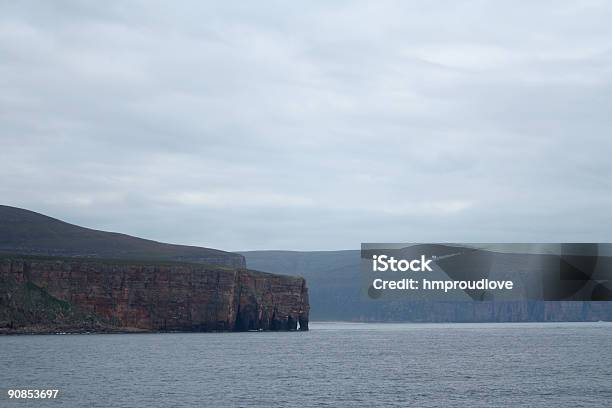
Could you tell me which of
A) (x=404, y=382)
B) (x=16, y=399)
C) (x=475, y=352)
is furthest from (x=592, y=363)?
(x=16, y=399)

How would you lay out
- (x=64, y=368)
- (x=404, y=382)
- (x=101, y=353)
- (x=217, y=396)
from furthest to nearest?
(x=101, y=353) < (x=64, y=368) < (x=404, y=382) < (x=217, y=396)

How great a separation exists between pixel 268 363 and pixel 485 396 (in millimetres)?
48397

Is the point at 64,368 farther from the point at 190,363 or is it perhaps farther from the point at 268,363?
the point at 268,363

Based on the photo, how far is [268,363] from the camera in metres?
126

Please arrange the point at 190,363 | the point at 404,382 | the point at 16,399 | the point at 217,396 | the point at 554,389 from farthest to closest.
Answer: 1. the point at 190,363
2. the point at 404,382
3. the point at 554,389
4. the point at 217,396
5. the point at 16,399

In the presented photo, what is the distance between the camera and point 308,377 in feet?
340

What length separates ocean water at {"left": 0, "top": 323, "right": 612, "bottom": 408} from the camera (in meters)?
80.3

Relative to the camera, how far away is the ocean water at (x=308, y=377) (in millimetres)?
80312

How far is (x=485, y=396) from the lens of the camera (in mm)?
83500

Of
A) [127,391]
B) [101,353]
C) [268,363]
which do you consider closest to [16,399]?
[127,391]

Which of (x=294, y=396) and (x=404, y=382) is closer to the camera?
(x=294, y=396)

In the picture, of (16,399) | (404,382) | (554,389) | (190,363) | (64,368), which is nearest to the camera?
(16,399)

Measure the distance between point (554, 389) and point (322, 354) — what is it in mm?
64606

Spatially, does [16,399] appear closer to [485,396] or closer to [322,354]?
[485,396]
